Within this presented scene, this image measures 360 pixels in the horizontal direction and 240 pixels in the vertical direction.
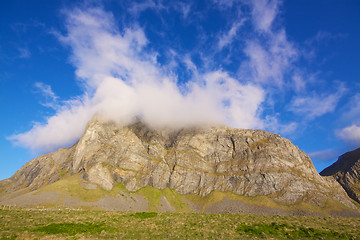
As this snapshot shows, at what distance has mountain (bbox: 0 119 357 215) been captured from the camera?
5945 inches

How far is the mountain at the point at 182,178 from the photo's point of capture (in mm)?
151000

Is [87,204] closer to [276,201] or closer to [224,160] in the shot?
[224,160]

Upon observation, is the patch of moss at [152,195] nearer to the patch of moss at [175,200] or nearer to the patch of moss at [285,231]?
the patch of moss at [175,200]

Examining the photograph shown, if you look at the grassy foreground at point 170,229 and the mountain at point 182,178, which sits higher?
the mountain at point 182,178

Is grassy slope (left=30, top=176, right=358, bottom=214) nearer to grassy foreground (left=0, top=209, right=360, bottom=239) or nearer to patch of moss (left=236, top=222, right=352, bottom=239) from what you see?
grassy foreground (left=0, top=209, right=360, bottom=239)

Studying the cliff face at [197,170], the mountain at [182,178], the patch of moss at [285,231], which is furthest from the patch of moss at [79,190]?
the patch of moss at [285,231]

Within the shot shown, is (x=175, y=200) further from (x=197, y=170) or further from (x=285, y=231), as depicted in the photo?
(x=285, y=231)

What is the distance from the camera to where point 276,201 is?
152 m

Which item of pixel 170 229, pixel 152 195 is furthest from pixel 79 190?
pixel 170 229

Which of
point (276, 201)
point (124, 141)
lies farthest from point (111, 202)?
point (276, 201)

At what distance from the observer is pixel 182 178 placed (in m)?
182

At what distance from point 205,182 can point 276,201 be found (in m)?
57.4

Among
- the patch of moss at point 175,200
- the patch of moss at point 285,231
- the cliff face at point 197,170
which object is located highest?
the cliff face at point 197,170

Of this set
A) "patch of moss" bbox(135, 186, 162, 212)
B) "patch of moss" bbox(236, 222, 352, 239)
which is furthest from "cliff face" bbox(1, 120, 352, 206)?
"patch of moss" bbox(236, 222, 352, 239)
